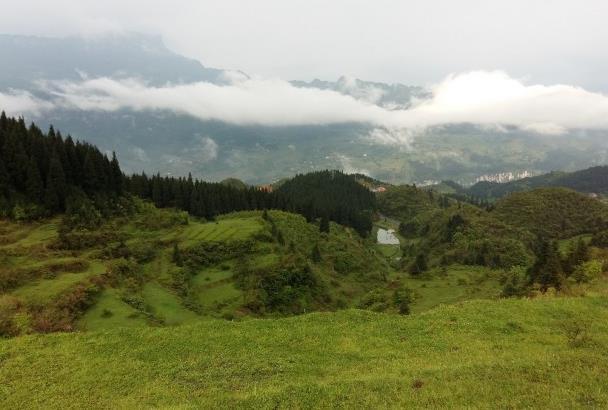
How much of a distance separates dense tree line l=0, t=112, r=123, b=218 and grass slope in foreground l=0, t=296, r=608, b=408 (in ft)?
177

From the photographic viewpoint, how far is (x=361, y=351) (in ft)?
71.1

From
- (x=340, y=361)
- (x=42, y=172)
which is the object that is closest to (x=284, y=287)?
(x=340, y=361)

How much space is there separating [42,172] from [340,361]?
7518 centimetres

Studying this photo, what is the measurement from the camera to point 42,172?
75.4 m

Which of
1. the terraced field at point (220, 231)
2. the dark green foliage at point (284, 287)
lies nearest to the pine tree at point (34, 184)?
the terraced field at point (220, 231)

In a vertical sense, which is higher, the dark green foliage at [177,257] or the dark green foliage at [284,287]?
the dark green foliage at [177,257]

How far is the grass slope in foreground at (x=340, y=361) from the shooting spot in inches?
655

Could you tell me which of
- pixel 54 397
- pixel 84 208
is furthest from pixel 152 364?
pixel 84 208

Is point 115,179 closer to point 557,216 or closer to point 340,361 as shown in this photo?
point 340,361

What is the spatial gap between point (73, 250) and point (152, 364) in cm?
4446

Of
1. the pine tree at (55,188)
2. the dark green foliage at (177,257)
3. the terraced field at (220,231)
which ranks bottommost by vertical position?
the dark green foliage at (177,257)

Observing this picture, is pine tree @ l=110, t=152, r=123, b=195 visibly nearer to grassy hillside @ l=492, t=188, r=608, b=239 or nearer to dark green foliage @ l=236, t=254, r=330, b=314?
dark green foliage @ l=236, t=254, r=330, b=314

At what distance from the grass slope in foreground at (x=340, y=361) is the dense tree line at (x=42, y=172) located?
5394cm

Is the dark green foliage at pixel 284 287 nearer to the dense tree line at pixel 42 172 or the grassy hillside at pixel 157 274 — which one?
the grassy hillside at pixel 157 274
